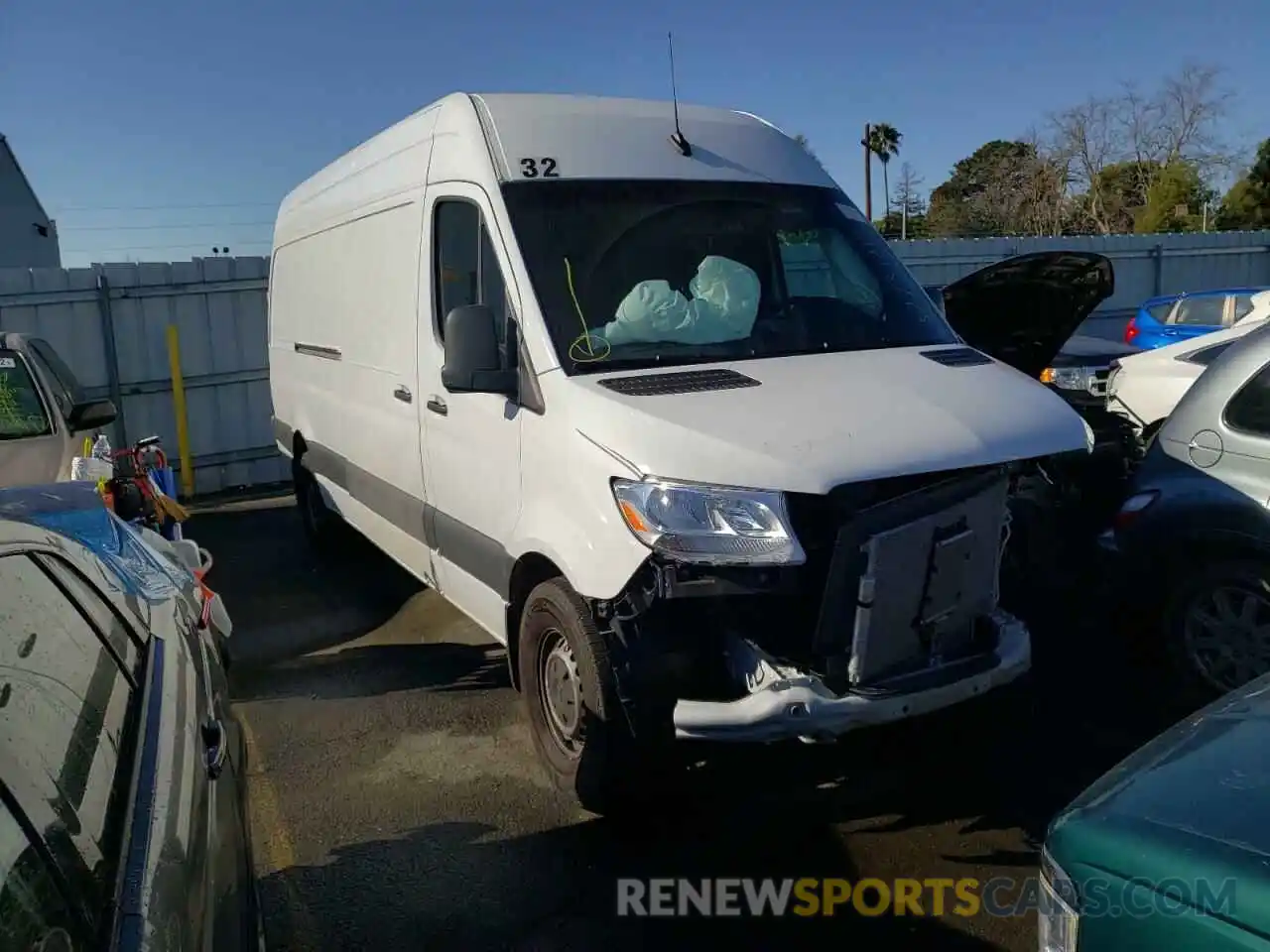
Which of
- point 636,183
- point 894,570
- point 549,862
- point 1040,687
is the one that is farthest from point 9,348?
point 1040,687

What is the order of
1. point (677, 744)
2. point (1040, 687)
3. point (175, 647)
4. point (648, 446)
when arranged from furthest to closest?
1. point (1040, 687)
2. point (677, 744)
3. point (648, 446)
4. point (175, 647)

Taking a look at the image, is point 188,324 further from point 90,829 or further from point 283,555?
point 90,829

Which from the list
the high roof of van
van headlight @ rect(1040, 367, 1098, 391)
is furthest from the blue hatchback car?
the high roof of van

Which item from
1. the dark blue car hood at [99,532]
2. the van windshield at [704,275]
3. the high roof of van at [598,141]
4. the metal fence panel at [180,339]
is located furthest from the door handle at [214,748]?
the metal fence panel at [180,339]

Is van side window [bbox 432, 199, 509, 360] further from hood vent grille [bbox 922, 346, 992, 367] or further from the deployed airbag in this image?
hood vent grille [bbox 922, 346, 992, 367]

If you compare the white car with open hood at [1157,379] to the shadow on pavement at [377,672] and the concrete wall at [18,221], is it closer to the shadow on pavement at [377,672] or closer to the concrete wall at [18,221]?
the shadow on pavement at [377,672]

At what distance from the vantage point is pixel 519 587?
4.29 metres

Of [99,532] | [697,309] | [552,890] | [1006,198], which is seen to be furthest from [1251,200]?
[99,532]

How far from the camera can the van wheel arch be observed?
13.5ft

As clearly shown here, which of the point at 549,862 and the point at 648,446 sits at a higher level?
Result: the point at 648,446

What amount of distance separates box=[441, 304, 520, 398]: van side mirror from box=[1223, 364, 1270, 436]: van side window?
3.13 metres

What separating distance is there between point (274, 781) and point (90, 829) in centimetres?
296

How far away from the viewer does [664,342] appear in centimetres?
421

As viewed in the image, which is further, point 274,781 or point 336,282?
point 336,282
